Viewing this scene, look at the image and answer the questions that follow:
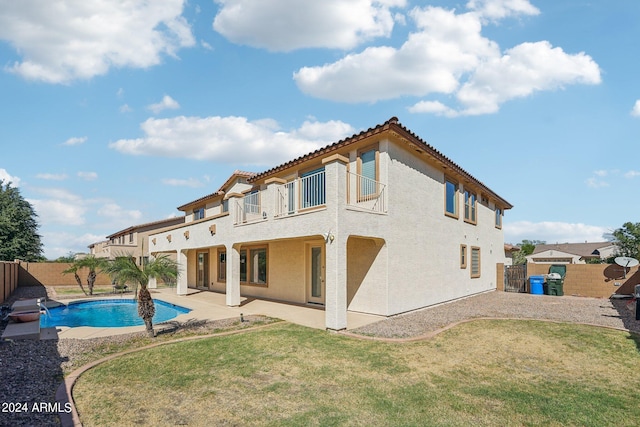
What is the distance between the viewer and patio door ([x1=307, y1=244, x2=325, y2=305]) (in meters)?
15.1

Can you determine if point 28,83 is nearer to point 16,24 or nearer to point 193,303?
point 16,24

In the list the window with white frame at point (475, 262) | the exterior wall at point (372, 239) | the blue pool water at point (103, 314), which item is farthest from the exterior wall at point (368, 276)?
the window with white frame at point (475, 262)

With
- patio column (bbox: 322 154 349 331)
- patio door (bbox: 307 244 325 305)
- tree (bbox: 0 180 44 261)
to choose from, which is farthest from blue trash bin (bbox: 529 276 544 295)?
tree (bbox: 0 180 44 261)

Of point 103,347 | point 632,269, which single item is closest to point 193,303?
point 103,347

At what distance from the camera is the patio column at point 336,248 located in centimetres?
1027

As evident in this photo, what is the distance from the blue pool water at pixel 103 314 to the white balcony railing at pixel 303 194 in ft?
21.7

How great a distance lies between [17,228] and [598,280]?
48.6m

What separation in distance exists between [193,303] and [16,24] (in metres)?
12.8

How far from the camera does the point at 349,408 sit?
537 cm

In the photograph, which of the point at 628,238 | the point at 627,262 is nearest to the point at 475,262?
the point at 627,262

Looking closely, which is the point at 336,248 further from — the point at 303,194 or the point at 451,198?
the point at 451,198

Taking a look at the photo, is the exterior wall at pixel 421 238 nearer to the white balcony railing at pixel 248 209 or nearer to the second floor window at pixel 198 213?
the white balcony railing at pixel 248 209

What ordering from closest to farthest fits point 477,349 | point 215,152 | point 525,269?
point 477,349, point 525,269, point 215,152

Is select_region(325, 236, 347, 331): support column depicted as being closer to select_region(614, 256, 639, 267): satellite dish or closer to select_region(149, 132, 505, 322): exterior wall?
select_region(149, 132, 505, 322): exterior wall
